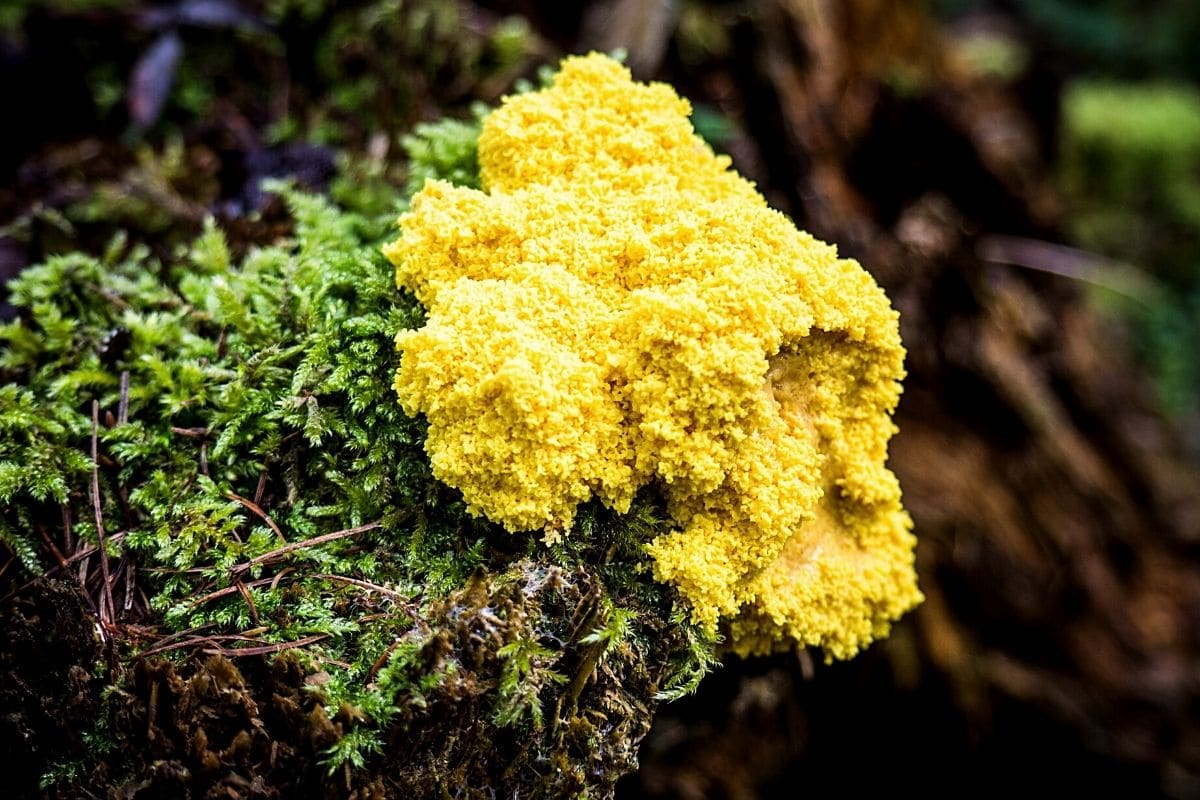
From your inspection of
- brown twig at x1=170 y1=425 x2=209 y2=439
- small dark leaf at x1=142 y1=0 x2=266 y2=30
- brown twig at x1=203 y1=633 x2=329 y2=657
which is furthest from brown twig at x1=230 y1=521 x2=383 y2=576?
small dark leaf at x1=142 y1=0 x2=266 y2=30

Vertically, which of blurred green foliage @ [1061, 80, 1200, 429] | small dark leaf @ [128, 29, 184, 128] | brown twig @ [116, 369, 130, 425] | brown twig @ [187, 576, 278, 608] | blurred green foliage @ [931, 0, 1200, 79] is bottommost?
blurred green foliage @ [1061, 80, 1200, 429]

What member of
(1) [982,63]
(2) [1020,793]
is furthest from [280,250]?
(1) [982,63]

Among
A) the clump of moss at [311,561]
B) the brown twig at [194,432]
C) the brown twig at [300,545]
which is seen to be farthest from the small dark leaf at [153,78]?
the brown twig at [300,545]

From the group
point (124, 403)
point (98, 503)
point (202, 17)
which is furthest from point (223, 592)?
point (202, 17)

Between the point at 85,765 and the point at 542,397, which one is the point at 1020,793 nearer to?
the point at 542,397

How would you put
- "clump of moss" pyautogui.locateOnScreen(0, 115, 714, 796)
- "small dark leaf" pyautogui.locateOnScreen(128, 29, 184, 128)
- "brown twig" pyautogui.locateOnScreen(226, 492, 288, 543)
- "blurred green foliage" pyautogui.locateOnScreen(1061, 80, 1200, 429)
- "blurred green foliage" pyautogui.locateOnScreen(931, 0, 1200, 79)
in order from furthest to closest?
"blurred green foliage" pyautogui.locateOnScreen(931, 0, 1200, 79) → "blurred green foliage" pyautogui.locateOnScreen(1061, 80, 1200, 429) → "small dark leaf" pyautogui.locateOnScreen(128, 29, 184, 128) → "brown twig" pyautogui.locateOnScreen(226, 492, 288, 543) → "clump of moss" pyautogui.locateOnScreen(0, 115, 714, 796)

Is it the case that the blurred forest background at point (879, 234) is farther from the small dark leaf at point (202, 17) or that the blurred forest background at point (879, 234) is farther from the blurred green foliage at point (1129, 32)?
the blurred green foliage at point (1129, 32)

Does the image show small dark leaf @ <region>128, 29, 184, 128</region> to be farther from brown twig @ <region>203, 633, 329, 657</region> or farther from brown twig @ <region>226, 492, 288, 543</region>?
brown twig @ <region>203, 633, 329, 657</region>
